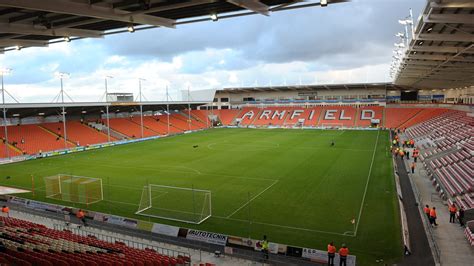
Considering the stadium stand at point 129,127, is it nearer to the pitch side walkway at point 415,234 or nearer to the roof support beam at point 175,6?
the pitch side walkway at point 415,234

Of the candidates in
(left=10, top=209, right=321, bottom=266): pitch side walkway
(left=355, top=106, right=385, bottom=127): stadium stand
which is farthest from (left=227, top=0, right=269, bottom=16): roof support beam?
(left=355, top=106, right=385, bottom=127): stadium stand

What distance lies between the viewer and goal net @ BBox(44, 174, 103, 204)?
21.8 m

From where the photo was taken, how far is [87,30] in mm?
12492

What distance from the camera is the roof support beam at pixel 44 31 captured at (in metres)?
10.8

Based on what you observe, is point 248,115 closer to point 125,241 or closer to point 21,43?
point 125,241

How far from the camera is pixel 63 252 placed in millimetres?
11125

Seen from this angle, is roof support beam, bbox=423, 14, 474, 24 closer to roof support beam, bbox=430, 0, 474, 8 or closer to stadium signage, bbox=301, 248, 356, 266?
roof support beam, bbox=430, 0, 474, 8

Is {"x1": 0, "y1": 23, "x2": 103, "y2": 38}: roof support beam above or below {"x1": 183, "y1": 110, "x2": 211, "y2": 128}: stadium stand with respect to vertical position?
above

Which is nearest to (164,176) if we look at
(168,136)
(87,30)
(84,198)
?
(84,198)

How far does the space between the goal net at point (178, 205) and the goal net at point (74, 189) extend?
340 cm

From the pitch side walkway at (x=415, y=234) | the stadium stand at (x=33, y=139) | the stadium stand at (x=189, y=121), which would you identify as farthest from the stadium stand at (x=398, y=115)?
the stadium stand at (x=33, y=139)

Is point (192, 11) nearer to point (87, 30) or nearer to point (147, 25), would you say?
point (147, 25)

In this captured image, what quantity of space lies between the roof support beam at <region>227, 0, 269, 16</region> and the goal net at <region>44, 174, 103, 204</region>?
16971 millimetres

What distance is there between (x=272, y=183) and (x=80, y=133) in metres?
36.0
